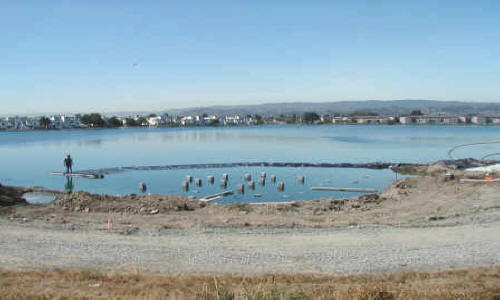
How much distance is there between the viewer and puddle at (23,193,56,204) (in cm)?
2502

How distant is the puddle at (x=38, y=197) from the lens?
25.0 m

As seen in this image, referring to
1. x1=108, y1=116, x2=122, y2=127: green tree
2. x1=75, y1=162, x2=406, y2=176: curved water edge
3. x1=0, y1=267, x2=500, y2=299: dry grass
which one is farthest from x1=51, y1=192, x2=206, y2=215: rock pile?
x1=108, y1=116, x2=122, y2=127: green tree

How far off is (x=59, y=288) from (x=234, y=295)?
4.34 meters

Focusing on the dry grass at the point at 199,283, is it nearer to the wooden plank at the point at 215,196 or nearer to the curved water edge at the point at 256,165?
the wooden plank at the point at 215,196

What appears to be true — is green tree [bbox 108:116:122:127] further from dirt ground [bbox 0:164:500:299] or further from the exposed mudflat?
the exposed mudflat

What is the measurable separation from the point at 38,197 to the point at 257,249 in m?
18.7

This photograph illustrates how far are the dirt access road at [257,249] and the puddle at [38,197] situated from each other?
9.97 m

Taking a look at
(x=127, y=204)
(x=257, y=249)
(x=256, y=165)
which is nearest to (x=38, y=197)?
(x=127, y=204)

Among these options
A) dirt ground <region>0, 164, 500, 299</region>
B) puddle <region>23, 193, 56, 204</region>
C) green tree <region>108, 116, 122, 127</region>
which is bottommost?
puddle <region>23, 193, 56, 204</region>

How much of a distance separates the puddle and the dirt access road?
393 inches

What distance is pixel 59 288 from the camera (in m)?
8.12

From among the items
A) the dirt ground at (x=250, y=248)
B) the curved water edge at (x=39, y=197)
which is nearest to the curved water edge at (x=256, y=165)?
the curved water edge at (x=39, y=197)

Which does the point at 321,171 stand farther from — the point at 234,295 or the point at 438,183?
the point at 234,295

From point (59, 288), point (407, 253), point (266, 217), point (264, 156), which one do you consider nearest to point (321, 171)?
point (264, 156)
